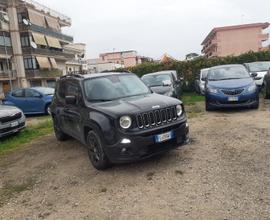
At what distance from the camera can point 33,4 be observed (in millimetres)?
45062

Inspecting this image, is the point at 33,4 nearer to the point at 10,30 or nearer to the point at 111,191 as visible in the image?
the point at 10,30

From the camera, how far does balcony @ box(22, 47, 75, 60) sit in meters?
41.9

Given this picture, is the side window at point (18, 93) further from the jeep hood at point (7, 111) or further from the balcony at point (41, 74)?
the balcony at point (41, 74)

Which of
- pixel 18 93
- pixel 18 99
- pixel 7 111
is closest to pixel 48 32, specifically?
pixel 18 93

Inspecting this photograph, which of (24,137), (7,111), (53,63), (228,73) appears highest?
(53,63)

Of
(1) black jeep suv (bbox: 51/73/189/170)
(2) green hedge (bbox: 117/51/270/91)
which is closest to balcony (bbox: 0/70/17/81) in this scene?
(2) green hedge (bbox: 117/51/270/91)

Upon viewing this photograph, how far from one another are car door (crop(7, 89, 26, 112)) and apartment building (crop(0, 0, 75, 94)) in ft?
80.0

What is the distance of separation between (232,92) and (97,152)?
595 cm

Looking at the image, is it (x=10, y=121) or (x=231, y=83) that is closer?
(x=10, y=121)

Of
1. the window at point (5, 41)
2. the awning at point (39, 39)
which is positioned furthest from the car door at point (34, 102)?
the awning at point (39, 39)

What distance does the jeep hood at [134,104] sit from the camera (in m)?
5.08

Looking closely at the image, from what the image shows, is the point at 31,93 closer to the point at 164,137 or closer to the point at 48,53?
the point at 164,137

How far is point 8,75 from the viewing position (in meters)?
39.1

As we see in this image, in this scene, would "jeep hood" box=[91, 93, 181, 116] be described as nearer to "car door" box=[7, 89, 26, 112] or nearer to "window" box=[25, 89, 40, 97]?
"window" box=[25, 89, 40, 97]
